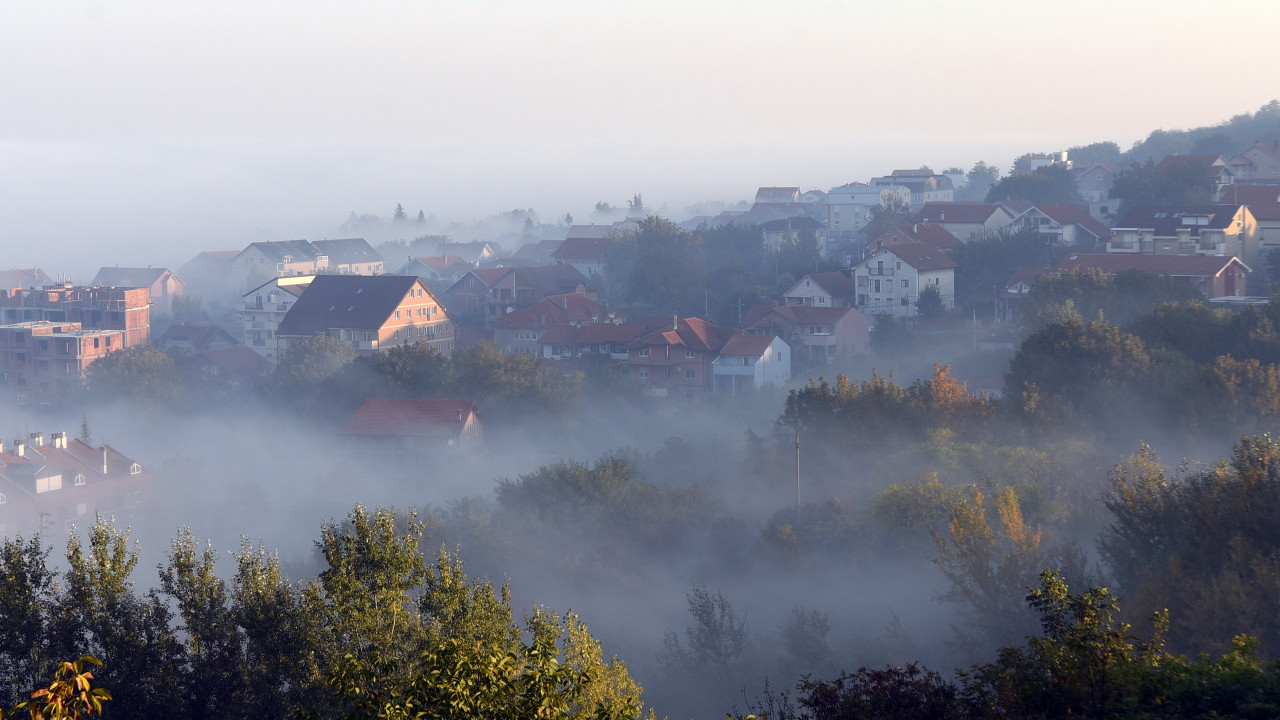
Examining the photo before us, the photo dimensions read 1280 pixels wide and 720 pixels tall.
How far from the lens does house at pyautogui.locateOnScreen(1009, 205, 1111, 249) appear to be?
110ft

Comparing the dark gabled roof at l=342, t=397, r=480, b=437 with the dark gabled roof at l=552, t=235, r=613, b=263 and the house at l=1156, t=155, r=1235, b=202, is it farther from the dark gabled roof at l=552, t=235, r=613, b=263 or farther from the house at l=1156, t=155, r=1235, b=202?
the dark gabled roof at l=552, t=235, r=613, b=263

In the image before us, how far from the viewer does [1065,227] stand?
33.9 metres

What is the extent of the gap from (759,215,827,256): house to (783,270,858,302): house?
1378cm

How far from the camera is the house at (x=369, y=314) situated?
33.3m

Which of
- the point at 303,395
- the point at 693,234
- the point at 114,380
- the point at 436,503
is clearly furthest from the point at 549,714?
the point at 693,234

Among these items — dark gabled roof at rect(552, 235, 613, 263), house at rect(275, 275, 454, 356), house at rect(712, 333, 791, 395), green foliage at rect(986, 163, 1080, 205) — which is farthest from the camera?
dark gabled roof at rect(552, 235, 613, 263)

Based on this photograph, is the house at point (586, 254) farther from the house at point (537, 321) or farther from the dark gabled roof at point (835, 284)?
the dark gabled roof at point (835, 284)

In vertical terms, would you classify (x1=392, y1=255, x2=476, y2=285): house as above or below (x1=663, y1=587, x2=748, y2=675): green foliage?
above

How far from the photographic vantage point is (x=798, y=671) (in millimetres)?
13039

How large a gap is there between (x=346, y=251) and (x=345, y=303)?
27957 millimetres

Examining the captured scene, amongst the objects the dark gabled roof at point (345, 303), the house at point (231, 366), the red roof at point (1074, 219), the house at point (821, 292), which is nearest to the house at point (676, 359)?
the house at point (821, 292)

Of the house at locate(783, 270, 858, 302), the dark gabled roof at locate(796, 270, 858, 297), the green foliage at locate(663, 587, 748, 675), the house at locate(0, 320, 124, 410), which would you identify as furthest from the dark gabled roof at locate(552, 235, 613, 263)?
the green foliage at locate(663, 587, 748, 675)

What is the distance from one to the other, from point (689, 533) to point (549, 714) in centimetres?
1375

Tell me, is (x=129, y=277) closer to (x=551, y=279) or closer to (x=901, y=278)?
(x=551, y=279)
